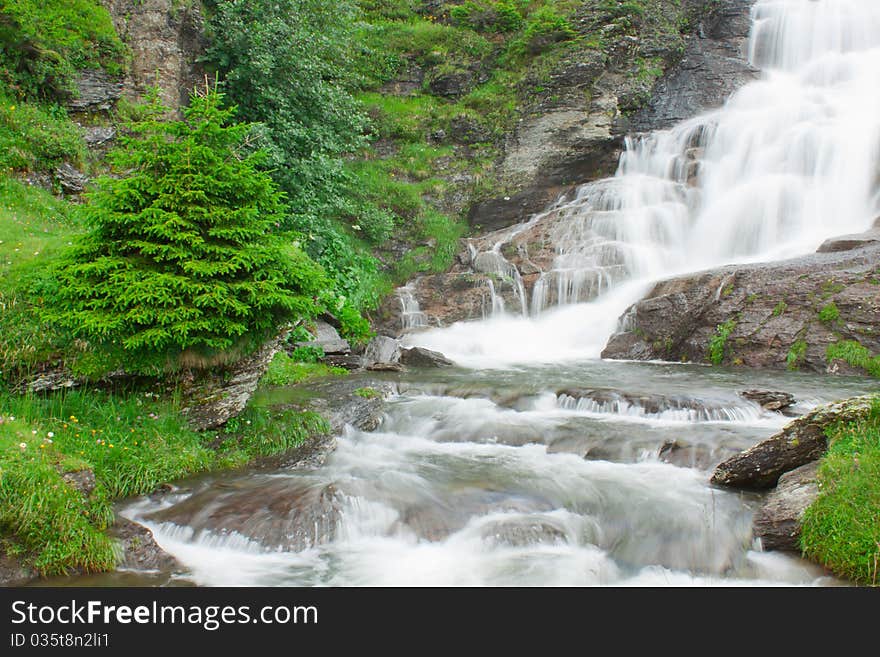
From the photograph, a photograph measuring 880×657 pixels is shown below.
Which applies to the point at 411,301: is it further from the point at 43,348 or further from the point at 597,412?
the point at 43,348

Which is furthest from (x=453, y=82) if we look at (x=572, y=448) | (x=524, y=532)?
(x=524, y=532)

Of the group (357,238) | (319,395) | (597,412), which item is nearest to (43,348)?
(319,395)

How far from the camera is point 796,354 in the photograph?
42.1 feet


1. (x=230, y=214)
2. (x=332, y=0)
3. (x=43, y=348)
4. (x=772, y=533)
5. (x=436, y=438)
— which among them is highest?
(x=332, y=0)

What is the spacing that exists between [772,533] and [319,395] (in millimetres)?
7298

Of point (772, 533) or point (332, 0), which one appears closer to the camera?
point (772, 533)

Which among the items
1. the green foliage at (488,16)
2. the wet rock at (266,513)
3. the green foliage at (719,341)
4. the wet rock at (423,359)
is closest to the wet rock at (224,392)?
the wet rock at (266,513)

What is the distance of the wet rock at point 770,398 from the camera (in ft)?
30.4

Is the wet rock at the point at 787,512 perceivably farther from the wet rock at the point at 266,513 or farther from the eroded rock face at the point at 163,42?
the eroded rock face at the point at 163,42

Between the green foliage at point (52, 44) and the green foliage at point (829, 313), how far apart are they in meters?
19.3

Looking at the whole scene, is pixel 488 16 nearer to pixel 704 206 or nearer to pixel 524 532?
pixel 704 206

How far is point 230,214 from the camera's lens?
22.4 feet

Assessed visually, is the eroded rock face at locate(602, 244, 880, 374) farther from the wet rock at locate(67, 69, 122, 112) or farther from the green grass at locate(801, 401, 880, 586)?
the wet rock at locate(67, 69, 122, 112)

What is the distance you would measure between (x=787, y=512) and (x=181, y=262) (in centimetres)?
666
